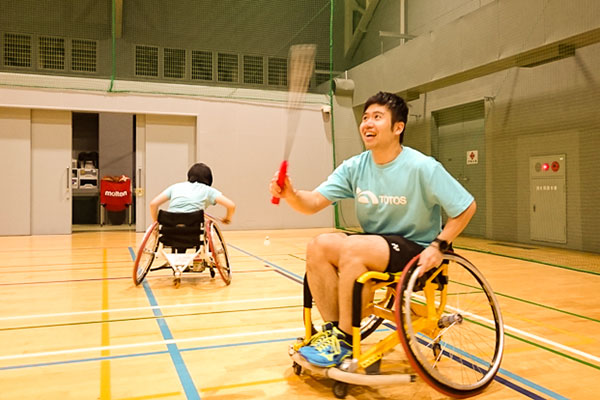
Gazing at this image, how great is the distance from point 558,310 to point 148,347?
8.19 ft

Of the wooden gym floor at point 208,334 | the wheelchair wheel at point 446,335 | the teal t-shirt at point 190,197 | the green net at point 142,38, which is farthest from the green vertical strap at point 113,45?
the wheelchair wheel at point 446,335

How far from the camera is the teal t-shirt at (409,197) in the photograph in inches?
72.6

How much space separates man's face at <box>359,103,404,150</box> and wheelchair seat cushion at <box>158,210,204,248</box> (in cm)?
217

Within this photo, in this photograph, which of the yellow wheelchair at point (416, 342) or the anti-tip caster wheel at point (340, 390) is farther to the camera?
the anti-tip caster wheel at point (340, 390)

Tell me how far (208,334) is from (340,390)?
106 centimetres

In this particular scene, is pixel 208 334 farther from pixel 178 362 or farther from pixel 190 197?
pixel 190 197

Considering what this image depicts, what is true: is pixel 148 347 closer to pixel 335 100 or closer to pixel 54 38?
pixel 335 100

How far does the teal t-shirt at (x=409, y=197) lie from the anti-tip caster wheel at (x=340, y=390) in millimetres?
592

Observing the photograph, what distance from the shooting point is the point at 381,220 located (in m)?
1.97

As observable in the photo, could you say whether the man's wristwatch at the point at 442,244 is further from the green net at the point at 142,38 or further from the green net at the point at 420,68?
the green net at the point at 142,38

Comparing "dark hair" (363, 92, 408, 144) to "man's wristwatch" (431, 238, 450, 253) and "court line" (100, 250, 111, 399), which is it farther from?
"court line" (100, 250, 111, 399)

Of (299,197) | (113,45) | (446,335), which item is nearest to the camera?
(299,197)

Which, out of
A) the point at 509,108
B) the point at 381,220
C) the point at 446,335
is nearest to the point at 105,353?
the point at 381,220

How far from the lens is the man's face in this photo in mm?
1942
